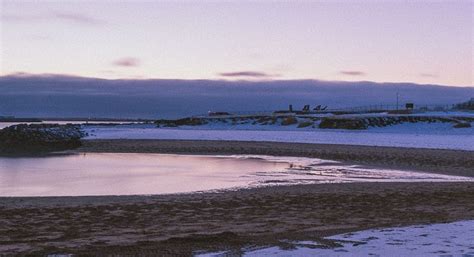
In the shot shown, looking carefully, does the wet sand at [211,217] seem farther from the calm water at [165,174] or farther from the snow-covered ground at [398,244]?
the calm water at [165,174]

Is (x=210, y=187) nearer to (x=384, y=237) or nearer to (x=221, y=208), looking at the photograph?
(x=221, y=208)

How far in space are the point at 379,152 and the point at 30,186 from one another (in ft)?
58.0

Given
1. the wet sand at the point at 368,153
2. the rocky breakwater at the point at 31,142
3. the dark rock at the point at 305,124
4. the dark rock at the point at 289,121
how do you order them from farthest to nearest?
the dark rock at the point at 289,121 < the dark rock at the point at 305,124 < the rocky breakwater at the point at 31,142 < the wet sand at the point at 368,153

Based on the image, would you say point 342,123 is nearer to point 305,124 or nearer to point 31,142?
point 305,124

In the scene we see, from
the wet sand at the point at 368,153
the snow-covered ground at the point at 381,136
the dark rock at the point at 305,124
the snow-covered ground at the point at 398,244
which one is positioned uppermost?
the dark rock at the point at 305,124

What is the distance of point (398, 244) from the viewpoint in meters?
8.03

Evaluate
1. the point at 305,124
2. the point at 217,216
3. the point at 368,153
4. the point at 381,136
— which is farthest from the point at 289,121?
the point at 217,216

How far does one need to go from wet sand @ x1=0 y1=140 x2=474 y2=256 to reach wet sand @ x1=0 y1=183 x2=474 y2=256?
0.05 feet

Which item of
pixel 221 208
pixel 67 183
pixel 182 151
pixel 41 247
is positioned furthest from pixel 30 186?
pixel 182 151

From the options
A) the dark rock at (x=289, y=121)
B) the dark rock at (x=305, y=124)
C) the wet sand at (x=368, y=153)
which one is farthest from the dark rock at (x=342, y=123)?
the wet sand at (x=368, y=153)

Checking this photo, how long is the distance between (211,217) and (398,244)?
12.7 ft

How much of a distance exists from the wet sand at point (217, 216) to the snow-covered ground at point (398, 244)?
0.32m

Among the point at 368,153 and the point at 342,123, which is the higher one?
the point at 342,123

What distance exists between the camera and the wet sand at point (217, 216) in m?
8.45
